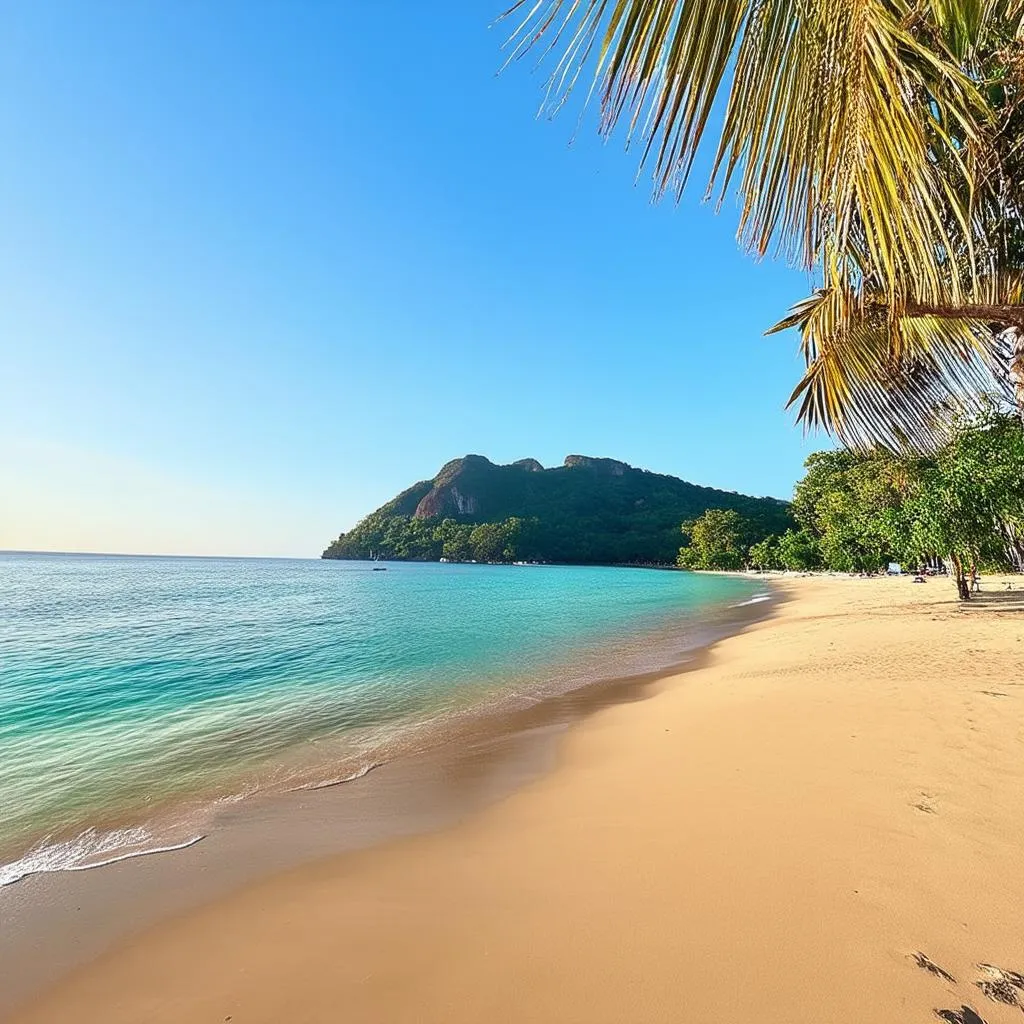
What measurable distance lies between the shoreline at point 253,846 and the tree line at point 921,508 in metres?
4.56

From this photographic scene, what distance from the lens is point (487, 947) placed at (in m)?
2.88

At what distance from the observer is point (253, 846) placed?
452cm

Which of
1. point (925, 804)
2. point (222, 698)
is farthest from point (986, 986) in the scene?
point (222, 698)

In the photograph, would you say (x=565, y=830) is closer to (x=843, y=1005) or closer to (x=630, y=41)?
(x=843, y=1005)

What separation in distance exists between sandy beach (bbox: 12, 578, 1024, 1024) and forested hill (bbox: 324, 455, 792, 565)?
106712 mm

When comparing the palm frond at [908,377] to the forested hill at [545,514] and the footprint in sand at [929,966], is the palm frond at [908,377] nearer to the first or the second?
the footprint in sand at [929,966]

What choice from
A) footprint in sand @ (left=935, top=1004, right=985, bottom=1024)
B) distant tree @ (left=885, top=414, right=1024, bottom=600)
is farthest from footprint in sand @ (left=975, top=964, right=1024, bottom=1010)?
distant tree @ (left=885, top=414, right=1024, bottom=600)

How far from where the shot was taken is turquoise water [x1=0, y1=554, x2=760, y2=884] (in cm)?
574

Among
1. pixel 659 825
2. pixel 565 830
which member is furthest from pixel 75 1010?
pixel 659 825

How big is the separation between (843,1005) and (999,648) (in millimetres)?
10817

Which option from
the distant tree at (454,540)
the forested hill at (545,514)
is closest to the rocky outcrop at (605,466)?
the forested hill at (545,514)

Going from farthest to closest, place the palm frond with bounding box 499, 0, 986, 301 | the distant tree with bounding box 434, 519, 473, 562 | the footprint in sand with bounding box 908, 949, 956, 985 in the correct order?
1. the distant tree with bounding box 434, 519, 473, 562
2. the footprint in sand with bounding box 908, 949, 956, 985
3. the palm frond with bounding box 499, 0, 986, 301

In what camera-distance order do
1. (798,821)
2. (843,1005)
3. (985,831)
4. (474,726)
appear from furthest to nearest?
(474,726) < (798,821) < (985,831) < (843,1005)

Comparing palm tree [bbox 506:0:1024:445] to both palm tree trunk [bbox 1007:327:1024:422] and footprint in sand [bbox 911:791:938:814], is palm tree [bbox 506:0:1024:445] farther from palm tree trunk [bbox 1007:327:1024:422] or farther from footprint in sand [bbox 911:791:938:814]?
footprint in sand [bbox 911:791:938:814]
